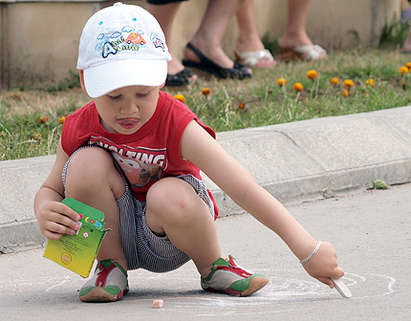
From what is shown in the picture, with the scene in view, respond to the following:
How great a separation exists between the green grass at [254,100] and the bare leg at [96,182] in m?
1.60

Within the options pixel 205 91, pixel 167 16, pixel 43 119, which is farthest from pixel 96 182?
pixel 167 16

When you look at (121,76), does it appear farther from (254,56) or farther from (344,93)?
(254,56)

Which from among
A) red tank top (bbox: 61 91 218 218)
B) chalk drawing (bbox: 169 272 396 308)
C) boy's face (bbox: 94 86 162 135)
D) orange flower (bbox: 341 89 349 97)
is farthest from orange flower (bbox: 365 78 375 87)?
boy's face (bbox: 94 86 162 135)

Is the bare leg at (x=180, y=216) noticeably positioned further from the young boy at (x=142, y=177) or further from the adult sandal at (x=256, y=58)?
the adult sandal at (x=256, y=58)

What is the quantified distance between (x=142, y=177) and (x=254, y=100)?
9.78ft

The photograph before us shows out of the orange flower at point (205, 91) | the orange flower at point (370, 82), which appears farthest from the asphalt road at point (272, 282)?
the orange flower at point (370, 82)

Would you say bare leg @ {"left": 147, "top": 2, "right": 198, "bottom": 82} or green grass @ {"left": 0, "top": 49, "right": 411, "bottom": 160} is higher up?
bare leg @ {"left": 147, "top": 2, "right": 198, "bottom": 82}

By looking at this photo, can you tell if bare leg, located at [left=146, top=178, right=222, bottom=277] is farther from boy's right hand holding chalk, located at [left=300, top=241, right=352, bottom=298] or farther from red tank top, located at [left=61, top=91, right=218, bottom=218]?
boy's right hand holding chalk, located at [left=300, top=241, right=352, bottom=298]

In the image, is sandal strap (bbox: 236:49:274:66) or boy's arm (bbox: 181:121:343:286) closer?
boy's arm (bbox: 181:121:343:286)

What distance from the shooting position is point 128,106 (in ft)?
8.20

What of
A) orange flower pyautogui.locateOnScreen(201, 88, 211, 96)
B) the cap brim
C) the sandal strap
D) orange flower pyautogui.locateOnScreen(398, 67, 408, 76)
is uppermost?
the cap brim

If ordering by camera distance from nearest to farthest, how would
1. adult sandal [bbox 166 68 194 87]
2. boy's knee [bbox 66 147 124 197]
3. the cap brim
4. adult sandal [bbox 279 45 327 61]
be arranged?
the cap brim, boy's knee [bbox 66 147 124 197], adult sandal [bbox 166 68 194 87], adult sandal [bbox 279 45 327 61]

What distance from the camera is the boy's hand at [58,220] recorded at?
2590 mm

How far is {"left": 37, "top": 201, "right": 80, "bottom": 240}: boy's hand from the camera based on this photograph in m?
2.59
